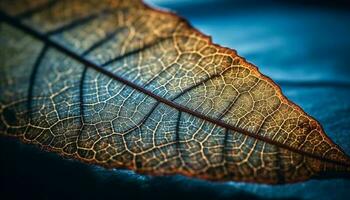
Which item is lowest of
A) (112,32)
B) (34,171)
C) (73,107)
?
(34,171)

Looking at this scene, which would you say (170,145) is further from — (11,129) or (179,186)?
(11,129)

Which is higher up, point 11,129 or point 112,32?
point 112,32

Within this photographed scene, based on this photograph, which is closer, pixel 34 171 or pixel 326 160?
pixel 326 160

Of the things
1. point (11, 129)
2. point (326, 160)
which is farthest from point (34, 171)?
point (326, 160)

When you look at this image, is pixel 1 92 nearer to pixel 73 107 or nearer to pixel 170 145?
pixel 73 107

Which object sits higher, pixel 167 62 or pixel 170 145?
pixel 167 62

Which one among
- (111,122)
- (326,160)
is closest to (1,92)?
(111,122)
